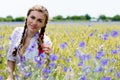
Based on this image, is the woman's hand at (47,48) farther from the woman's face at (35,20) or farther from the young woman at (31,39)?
the woman's face at (35,20)

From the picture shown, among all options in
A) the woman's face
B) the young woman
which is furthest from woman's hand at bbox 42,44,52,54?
the woman's face

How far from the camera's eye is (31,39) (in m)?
3.24

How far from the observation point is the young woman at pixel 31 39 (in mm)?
3078

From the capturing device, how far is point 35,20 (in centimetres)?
305

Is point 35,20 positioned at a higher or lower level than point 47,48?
higher

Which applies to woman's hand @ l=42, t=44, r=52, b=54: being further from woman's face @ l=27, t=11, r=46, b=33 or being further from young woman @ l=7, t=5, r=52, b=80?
woman's face @ l=27, t=11, r=46, b=33

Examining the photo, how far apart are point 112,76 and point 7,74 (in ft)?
2.48

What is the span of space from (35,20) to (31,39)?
0.23 m

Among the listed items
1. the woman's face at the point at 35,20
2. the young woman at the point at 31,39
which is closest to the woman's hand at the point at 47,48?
the young woman at the point at 31,39

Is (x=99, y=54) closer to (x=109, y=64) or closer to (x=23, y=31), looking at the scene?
(x=109, y=64)

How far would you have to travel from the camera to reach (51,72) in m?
2.72

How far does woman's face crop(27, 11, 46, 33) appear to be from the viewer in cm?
306

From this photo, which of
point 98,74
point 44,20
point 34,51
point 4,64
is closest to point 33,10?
point 44,20

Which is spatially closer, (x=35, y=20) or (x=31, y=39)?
(x=35, y=20)
